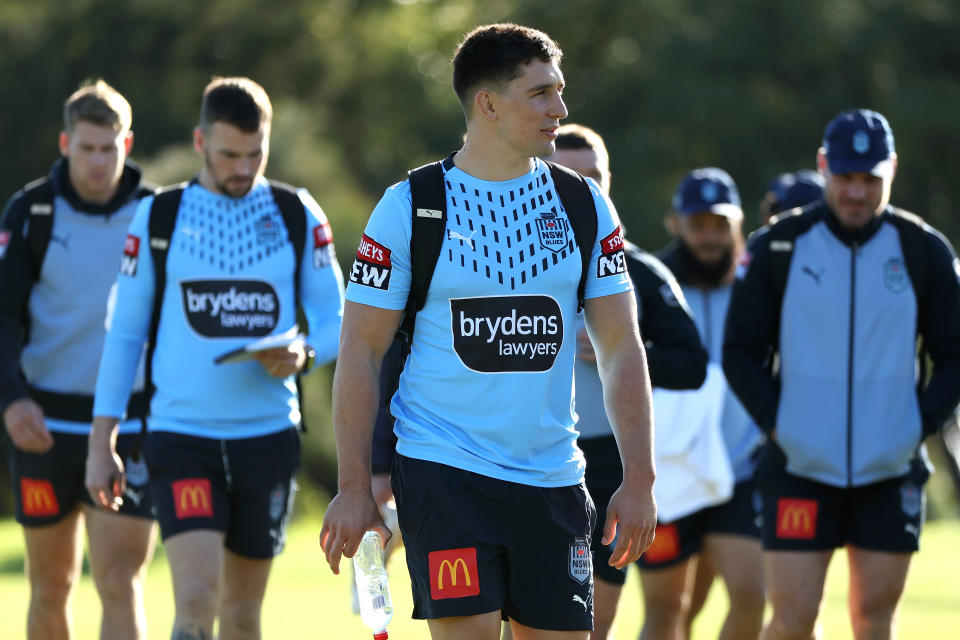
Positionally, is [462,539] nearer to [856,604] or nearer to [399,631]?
[856,604]

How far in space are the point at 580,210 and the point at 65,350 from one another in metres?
3.81

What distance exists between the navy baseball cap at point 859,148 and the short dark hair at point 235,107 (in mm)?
2539

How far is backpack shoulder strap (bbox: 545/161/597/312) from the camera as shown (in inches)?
197

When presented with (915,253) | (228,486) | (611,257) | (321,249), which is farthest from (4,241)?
(915,253)

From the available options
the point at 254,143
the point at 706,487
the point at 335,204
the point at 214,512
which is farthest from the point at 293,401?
the point at 335,204

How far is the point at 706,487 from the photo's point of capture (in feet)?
27.4

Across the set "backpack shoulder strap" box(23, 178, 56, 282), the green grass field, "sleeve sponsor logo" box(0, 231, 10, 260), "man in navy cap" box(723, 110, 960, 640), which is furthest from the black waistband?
"man in navy cap" box(723, 110, 960, 640)

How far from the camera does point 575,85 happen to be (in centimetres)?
3666

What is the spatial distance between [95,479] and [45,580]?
152 centimetres

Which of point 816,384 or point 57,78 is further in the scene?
point 57,78

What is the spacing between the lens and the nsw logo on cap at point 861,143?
704 centimetres

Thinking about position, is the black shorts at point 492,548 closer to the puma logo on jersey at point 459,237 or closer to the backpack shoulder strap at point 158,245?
the puma logo on jersey at point 459,237

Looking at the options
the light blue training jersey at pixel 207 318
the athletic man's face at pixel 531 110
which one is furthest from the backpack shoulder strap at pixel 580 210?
the light blue training jersey at pixel 207 318

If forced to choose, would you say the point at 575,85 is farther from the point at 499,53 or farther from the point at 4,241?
the point at 499,53
